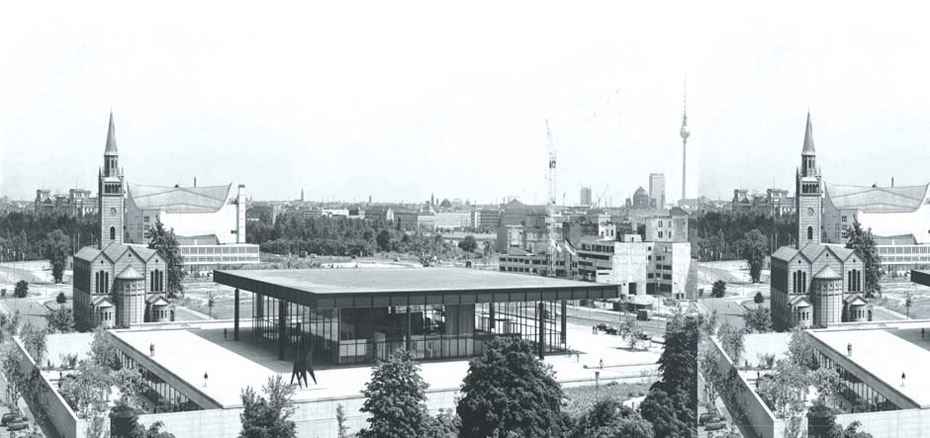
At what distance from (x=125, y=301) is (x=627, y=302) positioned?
585 inches

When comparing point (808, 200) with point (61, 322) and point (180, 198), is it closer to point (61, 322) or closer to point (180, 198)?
point (61, 322)

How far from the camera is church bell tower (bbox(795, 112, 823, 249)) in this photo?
29562mm

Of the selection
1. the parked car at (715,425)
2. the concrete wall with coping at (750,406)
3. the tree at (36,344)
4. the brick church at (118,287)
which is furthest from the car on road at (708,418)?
the brick church at (118,287)

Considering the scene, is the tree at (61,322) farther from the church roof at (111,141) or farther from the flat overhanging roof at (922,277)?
the flat overhanging roof at (922,277)

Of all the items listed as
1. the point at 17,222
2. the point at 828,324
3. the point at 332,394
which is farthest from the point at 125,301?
the point at 17,222

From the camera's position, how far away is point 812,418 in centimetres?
1466

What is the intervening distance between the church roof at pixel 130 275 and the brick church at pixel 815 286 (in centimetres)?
1565

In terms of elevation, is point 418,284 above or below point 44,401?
above

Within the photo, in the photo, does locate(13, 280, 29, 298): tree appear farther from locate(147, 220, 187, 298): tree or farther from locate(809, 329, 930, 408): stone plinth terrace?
locate(809, 329, 930, 408): stone plinth terrace

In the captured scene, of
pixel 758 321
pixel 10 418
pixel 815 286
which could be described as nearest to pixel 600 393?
pixel 758 321

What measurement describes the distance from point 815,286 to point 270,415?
53.9ft

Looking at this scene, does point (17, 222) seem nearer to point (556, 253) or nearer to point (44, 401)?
point (556, 253)

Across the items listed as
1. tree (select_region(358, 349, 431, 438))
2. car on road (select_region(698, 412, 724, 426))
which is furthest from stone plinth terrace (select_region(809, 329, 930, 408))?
A: tree (select_region(358, 349, 431, 438))

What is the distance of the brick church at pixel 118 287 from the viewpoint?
91.8 ft
